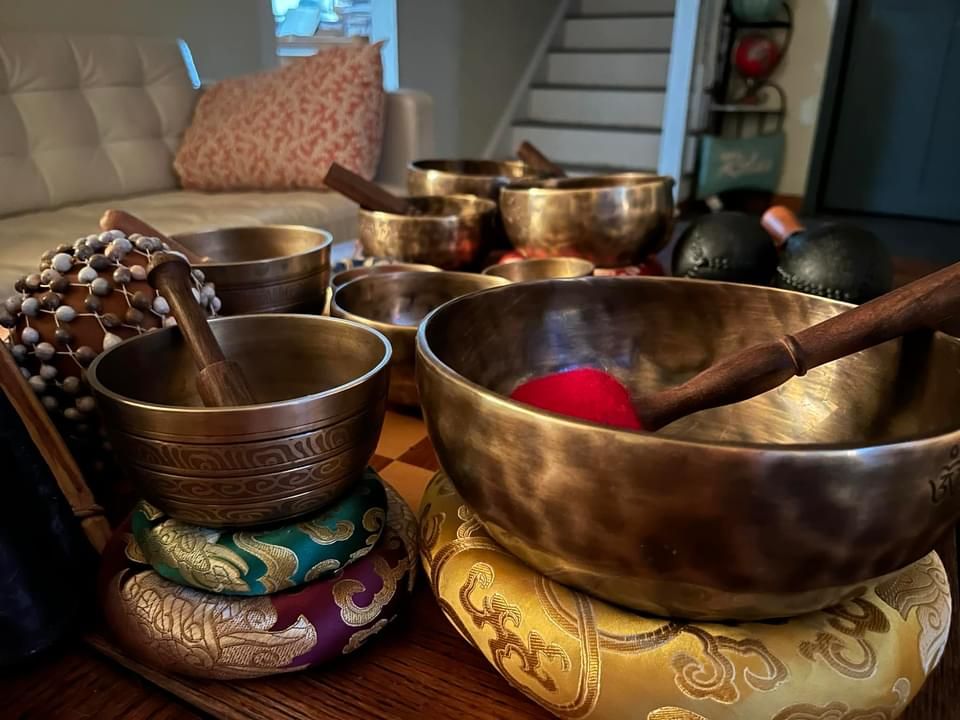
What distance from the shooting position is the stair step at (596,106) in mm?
3701

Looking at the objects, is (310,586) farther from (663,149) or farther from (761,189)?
(761,189)

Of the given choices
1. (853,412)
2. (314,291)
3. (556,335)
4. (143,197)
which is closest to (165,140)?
(143,197)

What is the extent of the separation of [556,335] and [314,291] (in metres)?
0.25

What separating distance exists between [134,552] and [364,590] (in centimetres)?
14

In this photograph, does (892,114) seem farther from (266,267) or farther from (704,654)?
(704,654)

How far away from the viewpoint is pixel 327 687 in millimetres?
361

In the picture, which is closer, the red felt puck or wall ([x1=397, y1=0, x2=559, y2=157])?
the red felt puck

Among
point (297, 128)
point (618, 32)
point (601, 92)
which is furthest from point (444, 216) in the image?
point (618, 32)

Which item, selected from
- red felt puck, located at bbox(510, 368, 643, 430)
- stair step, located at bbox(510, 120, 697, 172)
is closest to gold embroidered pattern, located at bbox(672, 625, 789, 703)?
red felt puck, located at bbox(510, 368, 643, 430)

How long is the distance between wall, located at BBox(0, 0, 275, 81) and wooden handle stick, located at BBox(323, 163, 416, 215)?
66.8 inches

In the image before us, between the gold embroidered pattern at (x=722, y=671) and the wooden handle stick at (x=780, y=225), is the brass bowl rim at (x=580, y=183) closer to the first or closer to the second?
the wooden handle stick at (x=780, y=225)

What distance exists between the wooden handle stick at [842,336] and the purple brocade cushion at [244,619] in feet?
0.70

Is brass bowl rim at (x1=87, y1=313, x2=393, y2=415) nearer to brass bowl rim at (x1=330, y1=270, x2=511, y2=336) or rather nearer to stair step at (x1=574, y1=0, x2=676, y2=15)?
brass bowl rim at (x1=330, y1=270, x2=511, y2=336)

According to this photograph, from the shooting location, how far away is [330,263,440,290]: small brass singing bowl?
29.2 inches
